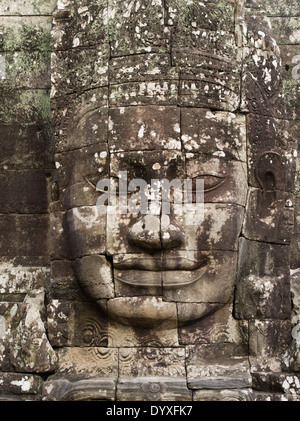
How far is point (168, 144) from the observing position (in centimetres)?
1048

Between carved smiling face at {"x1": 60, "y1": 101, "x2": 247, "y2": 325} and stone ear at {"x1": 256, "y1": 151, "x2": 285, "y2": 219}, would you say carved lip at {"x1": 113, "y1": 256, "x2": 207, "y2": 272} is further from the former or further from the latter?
stone ear at {"x1": 256, "y1": 151, "x2": 285, "y2": 219}

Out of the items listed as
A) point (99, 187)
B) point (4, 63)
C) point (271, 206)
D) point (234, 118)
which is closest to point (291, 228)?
point (271, 206)

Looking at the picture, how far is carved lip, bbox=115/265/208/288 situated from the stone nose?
26cm

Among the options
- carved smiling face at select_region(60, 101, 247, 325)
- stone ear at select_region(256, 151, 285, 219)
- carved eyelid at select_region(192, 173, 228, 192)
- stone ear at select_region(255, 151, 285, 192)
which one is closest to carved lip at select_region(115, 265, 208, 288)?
carved smiling face at select_region(60, 101, 247, 325)

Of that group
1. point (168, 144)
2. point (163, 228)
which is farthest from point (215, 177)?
point (163, 228)

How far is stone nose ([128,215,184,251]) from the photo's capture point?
33.7ft

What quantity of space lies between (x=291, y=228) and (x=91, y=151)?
2.20m

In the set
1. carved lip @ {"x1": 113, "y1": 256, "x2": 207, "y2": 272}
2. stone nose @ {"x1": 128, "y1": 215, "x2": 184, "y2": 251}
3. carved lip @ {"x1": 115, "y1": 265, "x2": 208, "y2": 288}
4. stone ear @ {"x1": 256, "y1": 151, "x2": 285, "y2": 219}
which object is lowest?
carved lip @ {"x1": 115, "y1": 265, "x2": 208, "y2": 288}

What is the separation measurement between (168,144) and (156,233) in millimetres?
908

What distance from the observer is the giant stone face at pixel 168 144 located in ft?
34.2

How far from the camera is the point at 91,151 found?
10.7m
